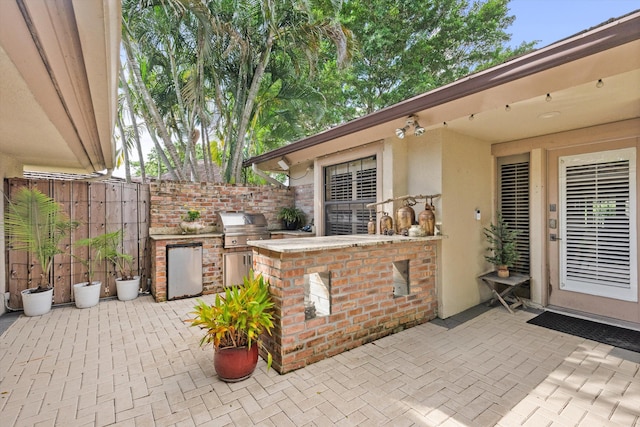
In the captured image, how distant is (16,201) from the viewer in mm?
4422

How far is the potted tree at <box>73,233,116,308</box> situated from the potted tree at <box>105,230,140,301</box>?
6 cm

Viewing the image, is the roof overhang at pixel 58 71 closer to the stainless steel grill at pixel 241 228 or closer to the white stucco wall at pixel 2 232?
the white stucco wall at pixel 2 232

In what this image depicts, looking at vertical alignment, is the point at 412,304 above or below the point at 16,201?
below

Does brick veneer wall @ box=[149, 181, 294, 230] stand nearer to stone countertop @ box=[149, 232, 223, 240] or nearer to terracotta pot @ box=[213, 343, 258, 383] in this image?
stone countertop @ box=[149, 232, 223, 240]

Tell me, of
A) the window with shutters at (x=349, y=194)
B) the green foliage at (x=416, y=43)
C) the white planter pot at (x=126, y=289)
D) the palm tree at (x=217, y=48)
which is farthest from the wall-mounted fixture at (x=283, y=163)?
the green foliage at (x=416, y=43)

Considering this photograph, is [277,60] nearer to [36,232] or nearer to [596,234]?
[36,232]

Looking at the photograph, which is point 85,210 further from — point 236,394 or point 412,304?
point 412,304

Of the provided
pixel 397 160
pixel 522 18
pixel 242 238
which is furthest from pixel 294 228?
pixel 522 18

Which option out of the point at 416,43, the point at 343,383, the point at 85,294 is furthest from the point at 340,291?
the point at 416,43

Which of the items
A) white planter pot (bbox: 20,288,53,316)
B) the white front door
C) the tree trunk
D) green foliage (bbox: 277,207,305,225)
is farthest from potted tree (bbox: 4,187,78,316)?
the white front door

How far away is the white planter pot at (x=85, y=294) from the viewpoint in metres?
4.53

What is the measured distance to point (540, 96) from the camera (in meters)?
2.75

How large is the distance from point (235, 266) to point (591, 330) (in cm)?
531

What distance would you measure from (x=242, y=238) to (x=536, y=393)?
4.78 m
